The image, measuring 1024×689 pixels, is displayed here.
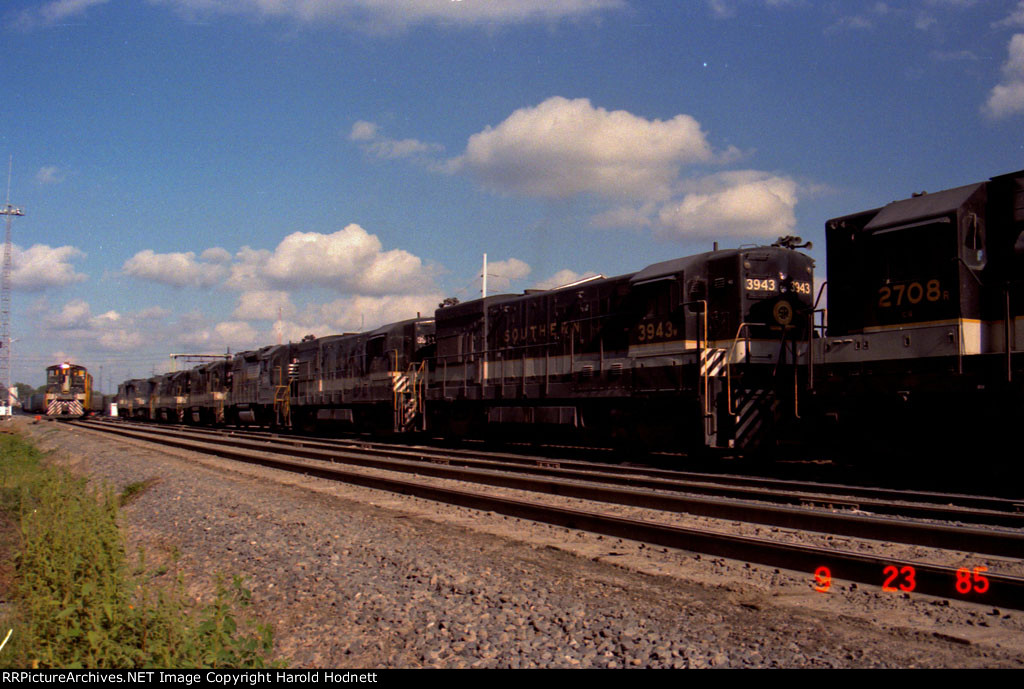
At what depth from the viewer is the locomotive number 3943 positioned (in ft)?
30.9

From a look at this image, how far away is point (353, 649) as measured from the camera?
4.11m

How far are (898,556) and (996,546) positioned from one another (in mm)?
794

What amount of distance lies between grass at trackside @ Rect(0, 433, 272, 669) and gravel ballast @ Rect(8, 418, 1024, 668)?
11.8 inches

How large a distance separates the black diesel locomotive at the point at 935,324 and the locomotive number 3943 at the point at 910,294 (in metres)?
0.01

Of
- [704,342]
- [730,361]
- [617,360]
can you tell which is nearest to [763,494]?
[730,361]

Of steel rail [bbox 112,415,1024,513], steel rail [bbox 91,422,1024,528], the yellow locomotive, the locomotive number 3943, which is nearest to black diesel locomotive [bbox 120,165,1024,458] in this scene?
the locomotive number 3943

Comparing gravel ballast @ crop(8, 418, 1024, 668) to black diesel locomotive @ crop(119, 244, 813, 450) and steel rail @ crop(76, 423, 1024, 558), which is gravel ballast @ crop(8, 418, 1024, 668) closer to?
steel rail @ crop(76, 423, 1024, 558)

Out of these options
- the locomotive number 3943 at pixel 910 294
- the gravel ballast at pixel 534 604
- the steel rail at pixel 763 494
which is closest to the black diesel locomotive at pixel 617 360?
the locomotive number 3943 at pixel 910 294

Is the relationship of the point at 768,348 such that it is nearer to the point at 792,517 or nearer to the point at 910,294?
the point at 910,294

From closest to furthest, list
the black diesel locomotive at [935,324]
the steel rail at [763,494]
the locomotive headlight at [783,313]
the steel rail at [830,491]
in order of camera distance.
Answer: the steel rail at [763,494] → the steel rail at [830,491] → the black diesel locomotive at [935,324] → the locomotive headlight at [783,313]

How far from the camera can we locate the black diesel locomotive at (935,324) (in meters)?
8.89

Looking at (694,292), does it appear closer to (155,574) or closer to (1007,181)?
(1007,181)

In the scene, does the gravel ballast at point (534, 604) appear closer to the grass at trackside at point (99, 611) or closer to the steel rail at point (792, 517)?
the grass at trackside at point (99, 611)

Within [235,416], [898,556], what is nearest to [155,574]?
[898,556]
